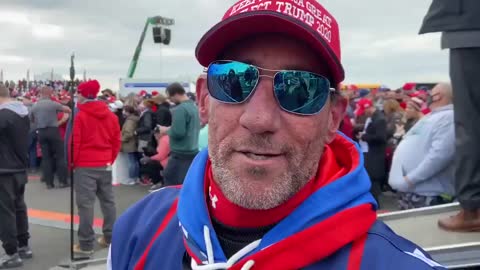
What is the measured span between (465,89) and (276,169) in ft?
6.27

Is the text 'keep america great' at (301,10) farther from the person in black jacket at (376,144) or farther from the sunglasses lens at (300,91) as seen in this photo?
the person in black jacket at (376,144)

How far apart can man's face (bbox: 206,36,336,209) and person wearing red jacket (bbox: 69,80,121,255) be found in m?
5.20

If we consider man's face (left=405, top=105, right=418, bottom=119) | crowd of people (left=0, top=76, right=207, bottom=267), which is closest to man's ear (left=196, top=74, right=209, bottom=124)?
crowd of people (left=0, top=76, right=207, bottom=267)

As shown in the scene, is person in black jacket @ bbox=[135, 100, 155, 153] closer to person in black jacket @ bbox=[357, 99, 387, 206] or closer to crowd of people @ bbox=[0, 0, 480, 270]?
person in black jacket @ bbox=[357, 99, 387, 206]

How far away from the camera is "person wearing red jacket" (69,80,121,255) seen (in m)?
6.40

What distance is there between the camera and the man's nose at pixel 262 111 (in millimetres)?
1411

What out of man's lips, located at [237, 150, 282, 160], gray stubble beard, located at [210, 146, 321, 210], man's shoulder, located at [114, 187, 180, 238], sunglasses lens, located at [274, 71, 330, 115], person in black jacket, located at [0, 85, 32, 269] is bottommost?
person in black jacket, located at [0, 85, 32, 269]

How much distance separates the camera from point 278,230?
139 cm

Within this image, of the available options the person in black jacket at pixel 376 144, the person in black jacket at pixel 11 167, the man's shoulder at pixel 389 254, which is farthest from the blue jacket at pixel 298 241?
the person in black jacket at pixel 376 144

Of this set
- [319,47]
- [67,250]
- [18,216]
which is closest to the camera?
[319,47]

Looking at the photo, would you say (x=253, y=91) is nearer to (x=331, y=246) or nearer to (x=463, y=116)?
(x=331, y=246)

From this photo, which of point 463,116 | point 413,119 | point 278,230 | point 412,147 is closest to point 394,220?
point 463,116

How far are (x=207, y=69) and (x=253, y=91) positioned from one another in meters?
0.21

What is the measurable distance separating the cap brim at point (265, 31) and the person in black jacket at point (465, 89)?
168 centimetres
